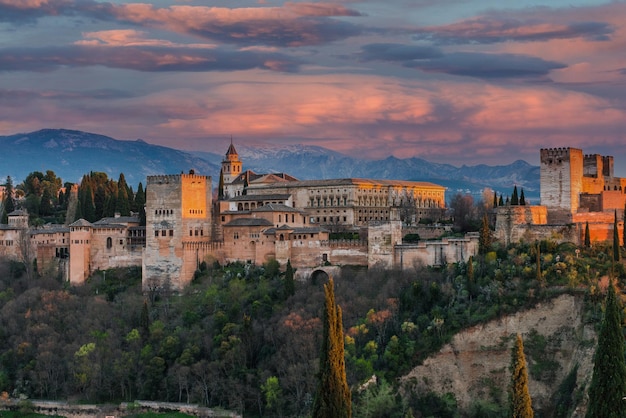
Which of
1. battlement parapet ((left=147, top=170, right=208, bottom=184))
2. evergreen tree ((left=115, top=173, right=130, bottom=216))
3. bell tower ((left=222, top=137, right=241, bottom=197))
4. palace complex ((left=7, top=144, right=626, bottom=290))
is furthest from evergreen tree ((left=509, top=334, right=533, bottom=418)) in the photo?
bell tower ((left=222, top=137, right=241, bottom=197))

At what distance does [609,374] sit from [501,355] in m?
16.4

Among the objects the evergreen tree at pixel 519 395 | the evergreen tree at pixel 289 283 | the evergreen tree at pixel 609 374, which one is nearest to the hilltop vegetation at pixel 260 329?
the evergreen tree at pixel 289 283

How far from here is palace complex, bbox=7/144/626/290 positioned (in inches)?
1933

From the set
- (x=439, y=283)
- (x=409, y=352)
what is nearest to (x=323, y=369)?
(x=409, y=352)

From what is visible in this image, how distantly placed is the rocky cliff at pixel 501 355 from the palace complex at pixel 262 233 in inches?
239

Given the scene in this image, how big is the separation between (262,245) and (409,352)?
45.8 feet

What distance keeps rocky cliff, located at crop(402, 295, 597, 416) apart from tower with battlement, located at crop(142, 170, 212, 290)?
1703 cm

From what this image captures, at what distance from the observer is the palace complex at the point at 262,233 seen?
161 ft

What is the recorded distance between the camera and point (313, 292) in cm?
4912

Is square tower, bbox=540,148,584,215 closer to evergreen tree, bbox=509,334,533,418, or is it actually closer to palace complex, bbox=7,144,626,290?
palace complex, bbox=7,144,626,290

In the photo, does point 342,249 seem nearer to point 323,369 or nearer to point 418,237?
point 418,237

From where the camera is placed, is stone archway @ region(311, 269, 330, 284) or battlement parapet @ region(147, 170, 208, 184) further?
battlement parapet @ region(147, 170, 208, 184)

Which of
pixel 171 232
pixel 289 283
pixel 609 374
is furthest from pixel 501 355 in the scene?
pixel 171 232

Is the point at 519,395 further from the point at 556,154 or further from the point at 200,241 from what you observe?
the point at 200,241
